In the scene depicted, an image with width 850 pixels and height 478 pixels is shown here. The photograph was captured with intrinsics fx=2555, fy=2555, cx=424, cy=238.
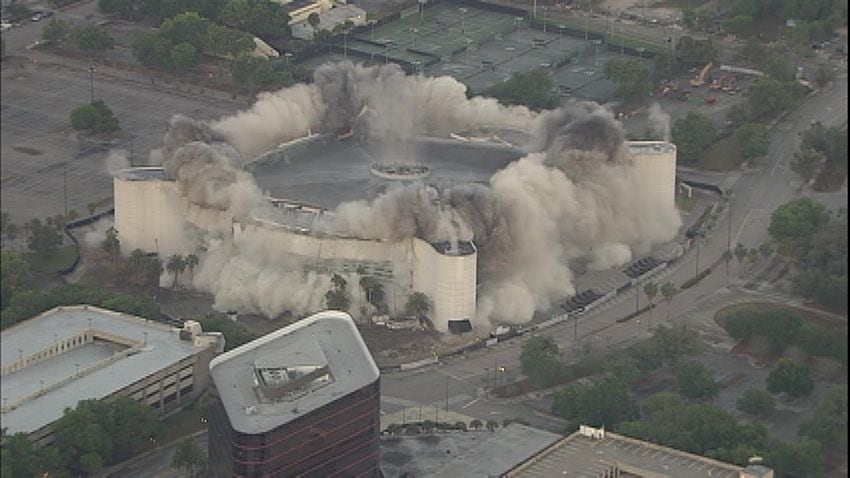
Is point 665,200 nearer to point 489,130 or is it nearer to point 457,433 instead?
point 489,130

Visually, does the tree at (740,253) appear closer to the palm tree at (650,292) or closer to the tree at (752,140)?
the palm tree at (650,292)

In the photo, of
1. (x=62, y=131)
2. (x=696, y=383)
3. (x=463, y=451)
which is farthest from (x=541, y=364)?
(x=62, y=131)

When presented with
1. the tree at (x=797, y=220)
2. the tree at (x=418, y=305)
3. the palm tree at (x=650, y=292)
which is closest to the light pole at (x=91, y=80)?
the tree at (x=418, y=305)

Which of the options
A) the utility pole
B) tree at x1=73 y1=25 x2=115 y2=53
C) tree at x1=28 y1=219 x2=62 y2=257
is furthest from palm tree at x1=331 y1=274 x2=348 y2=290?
tree at x1=73 y1=25 x2=115 y2=53

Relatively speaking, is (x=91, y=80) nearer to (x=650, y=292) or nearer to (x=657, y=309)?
(x=650, y=292)

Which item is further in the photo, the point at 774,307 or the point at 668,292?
the point at 668,292
